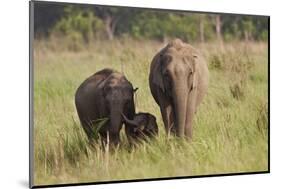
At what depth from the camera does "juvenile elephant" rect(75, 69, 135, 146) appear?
5035 millimetres

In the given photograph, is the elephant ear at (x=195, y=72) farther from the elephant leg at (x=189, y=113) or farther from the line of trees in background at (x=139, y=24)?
the line of trees in background at (x=139, y=24)

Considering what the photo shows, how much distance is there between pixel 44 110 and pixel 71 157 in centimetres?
38

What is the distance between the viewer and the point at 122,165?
5.12 metres

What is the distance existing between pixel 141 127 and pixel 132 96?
8.9 inches

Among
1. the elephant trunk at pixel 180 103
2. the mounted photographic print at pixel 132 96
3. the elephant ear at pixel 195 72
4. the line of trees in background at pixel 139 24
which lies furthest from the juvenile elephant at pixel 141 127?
the line of trees in background at pixel 139 24

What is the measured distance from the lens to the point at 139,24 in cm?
526

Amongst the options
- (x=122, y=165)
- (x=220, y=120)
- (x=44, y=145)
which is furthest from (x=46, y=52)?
(x=220, y=120)

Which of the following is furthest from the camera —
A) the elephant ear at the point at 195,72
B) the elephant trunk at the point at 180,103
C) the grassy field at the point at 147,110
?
the elephant ear at the point at 195,72

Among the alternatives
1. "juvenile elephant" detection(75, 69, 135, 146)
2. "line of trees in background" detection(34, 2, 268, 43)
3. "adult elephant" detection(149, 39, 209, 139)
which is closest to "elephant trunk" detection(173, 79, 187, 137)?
"adult elephant" detection(149, 39, 209, 139)

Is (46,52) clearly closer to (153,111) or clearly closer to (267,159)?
(153,111)

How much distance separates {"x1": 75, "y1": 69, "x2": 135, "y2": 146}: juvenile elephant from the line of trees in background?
31 centimetres

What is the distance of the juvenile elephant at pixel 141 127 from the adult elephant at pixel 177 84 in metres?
0.10

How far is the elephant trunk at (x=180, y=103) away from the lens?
509 cm

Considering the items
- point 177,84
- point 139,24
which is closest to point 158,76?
point 177,84
